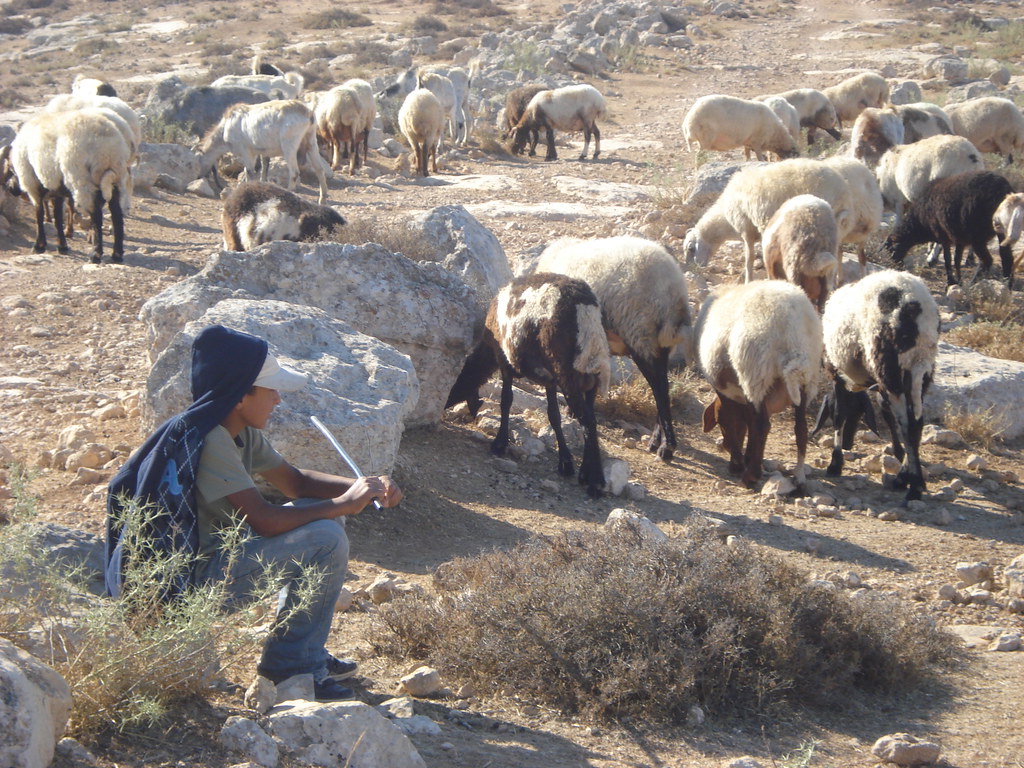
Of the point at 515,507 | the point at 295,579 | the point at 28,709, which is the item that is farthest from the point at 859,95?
the point at 28,709

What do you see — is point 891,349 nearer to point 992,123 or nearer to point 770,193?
point 770,193

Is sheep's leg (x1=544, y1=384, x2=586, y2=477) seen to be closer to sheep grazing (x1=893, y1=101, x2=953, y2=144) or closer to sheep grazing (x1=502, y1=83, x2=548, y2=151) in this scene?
sheep grazing (x1=893, y1=101, x2=953, y2=144)

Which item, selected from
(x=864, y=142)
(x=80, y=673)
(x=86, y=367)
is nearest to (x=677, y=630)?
(x=80, y=673)

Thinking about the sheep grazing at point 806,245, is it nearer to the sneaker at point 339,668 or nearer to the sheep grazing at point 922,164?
the sheep grazing at point 922,164

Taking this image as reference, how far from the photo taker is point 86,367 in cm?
791

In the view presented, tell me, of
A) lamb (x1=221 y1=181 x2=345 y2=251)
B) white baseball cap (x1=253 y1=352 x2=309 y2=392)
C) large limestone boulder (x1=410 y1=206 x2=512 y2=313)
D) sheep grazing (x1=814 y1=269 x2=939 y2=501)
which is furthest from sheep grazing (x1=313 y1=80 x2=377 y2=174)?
white baseball cap (x1=253 y1=352 x2=309 y2=392)

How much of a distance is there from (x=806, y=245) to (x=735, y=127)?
9.54 m

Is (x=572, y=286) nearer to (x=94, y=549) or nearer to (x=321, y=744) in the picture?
(x=94, y=549)

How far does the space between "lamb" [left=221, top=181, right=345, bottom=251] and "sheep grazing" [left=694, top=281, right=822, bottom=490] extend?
154 inches

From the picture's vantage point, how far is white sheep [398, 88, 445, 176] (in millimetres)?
19016

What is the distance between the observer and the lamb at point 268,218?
32.1 feet

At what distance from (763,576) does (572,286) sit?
3.20 m

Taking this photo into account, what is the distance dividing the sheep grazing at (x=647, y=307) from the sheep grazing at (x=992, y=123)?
39.8 ft

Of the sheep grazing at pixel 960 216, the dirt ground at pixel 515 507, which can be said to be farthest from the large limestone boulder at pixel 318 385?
the sheep grazing at pixel 960 216
